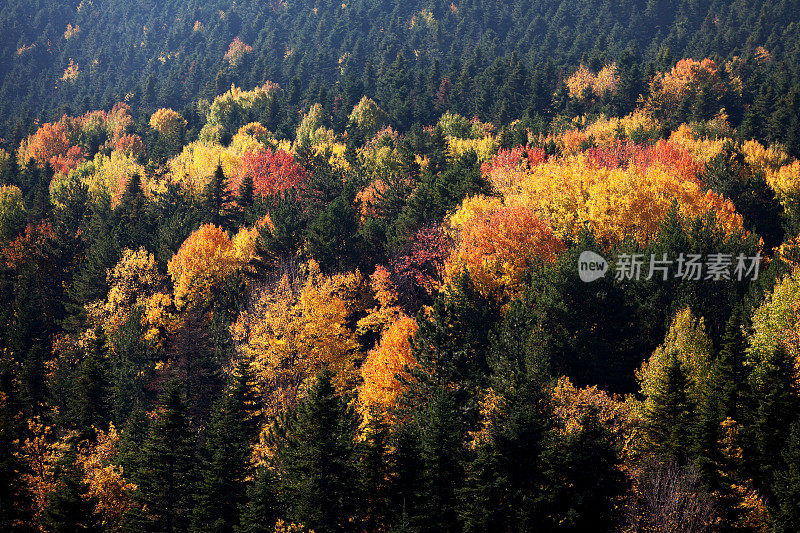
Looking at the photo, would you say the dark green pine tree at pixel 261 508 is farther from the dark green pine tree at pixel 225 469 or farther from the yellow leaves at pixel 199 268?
the yellow leaves at pixel 199 268

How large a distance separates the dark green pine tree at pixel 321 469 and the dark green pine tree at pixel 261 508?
0.60m

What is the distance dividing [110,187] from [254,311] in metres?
59.1

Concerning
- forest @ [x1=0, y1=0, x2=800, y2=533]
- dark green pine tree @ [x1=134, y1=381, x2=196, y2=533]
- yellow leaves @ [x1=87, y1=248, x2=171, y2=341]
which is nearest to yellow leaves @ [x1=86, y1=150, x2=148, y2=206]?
forest @ [x1=0, y1=0, x2=800, y2=533]


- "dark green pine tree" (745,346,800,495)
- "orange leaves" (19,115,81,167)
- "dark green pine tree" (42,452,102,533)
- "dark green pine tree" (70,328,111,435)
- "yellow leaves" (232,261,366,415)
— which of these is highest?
"orange leaves" (19,115,81,167)

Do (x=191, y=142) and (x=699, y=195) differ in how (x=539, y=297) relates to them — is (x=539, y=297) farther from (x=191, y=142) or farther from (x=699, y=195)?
(x=191, y=142)

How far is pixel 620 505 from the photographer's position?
38469 mm

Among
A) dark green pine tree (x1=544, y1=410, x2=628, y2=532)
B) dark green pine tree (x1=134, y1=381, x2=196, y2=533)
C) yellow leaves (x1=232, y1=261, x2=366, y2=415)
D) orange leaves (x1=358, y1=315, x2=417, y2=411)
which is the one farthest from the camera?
yellow leaves (x1=232, y1=261, x2=366, y2=415)

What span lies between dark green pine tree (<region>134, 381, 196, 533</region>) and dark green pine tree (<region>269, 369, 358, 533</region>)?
6789mm

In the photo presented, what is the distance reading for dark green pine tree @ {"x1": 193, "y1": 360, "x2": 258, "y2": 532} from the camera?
43.5 m

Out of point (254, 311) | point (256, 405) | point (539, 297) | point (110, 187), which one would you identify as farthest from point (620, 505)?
point (110, 187)

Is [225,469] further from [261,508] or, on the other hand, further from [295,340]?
[295,340]

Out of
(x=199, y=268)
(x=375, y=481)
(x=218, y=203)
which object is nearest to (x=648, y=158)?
(x=199, y=268)

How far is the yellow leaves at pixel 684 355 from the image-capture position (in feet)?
153

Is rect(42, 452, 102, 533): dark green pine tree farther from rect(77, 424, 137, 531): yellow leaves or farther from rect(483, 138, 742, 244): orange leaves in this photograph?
rect(483, 138, 742, 244): orange leaves
